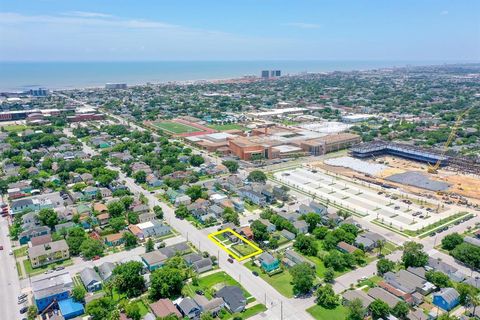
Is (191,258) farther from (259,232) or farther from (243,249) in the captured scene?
(259,232)

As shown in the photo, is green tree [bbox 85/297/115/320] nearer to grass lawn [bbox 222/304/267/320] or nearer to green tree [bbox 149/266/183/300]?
green tree [bbox 149/266/183/300]

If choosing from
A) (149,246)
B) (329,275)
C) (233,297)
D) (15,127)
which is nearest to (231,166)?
(149,246)

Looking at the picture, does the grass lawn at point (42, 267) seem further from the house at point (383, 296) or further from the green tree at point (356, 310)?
the house at point (383, 296)

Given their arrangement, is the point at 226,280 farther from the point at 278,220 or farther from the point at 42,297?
the point at 42,297

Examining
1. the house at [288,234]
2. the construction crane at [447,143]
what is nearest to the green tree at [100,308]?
the house at [288,234]

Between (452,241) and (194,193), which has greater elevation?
(194,193)
